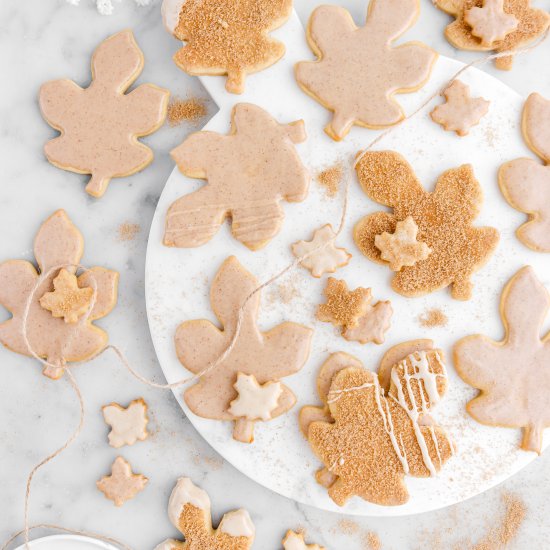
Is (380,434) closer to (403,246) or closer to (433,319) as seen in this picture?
(433,319)

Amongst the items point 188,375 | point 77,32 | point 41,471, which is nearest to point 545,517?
point 188,375

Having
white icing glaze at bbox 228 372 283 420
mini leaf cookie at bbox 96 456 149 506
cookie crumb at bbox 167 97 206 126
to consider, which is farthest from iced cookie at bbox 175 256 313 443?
cookie crumb at bbox 167 97 206 126

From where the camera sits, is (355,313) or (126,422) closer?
(355,313)

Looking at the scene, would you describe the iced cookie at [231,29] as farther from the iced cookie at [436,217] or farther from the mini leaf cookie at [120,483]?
the mini leaf cookie at [120,483]

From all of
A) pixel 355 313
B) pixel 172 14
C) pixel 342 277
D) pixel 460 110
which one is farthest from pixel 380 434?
pixel 172 14

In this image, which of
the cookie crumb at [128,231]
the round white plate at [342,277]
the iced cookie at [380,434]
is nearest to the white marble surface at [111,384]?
the cookie crumb at [128,231]

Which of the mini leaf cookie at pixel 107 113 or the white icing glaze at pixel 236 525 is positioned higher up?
the mini leaf cookie at pixel 107 113

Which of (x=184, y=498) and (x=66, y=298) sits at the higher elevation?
(x=66, y=298)
